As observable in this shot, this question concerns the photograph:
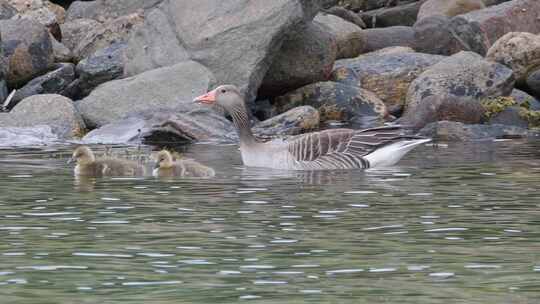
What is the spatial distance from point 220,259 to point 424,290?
184 cm

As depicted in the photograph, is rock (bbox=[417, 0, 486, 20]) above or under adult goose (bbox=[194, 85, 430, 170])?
above

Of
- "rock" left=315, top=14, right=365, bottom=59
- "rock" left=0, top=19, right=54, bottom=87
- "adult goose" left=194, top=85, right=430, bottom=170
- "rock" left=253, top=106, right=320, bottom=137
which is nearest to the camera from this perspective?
"adult goose" left=194, top=85, right=430, bottom=170

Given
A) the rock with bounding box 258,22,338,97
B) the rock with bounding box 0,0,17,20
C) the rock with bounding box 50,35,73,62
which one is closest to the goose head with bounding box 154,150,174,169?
the rock with bounding box 258,22,338,97

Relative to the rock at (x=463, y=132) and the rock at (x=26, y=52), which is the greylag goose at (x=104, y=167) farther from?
the rock at (x=26, y=52)

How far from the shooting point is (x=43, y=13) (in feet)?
102

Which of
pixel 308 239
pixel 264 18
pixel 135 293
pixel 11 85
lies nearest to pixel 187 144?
pixel 264 18

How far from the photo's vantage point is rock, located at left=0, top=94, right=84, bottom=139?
23.5 m

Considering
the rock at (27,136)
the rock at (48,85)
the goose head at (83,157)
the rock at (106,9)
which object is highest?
the rock at (106,9)

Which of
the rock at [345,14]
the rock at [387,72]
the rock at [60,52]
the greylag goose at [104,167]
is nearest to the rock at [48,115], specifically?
the rock at [60,52]

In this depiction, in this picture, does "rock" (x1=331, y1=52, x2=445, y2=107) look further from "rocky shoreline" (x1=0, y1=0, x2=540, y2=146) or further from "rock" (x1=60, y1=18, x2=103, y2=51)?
"rock" (x1=60, y1=18, x2=103, y2=51)

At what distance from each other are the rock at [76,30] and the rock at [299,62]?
5372 millimetres

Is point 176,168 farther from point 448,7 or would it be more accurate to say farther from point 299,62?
point 448,7

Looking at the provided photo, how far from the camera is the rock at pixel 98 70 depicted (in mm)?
26750

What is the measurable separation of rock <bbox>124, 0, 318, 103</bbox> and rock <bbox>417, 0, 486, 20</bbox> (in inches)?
329
